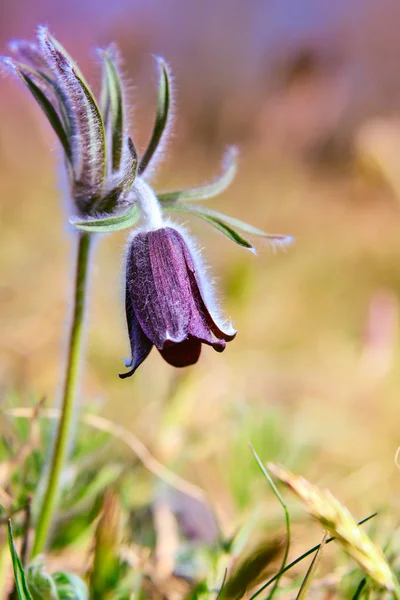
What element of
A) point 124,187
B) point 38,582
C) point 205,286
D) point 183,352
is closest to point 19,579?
point 38,582

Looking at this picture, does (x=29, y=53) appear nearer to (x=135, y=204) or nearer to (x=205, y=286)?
(x=135, y=204)

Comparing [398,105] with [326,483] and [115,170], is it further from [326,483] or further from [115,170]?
[115,170]

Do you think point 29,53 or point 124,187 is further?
point 29,53

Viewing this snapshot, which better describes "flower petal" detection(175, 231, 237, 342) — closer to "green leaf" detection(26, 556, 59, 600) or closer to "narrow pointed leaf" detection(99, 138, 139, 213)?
"narrow pointed leaf" detection(99, 138, 139, 213)

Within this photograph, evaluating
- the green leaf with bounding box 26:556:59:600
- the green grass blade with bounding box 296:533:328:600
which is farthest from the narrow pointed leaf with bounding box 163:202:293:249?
the green leaf with bounding box 26:556:59:600

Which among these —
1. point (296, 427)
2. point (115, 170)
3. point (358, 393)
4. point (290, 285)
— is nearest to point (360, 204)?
point (290, 285)

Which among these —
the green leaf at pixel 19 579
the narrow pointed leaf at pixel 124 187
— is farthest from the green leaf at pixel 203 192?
the green leaf at pixel 19 579
